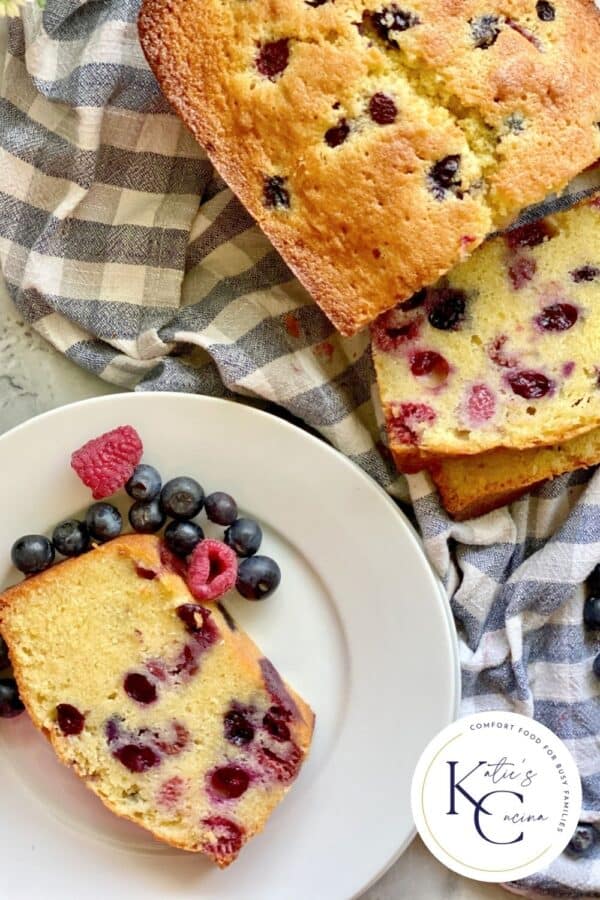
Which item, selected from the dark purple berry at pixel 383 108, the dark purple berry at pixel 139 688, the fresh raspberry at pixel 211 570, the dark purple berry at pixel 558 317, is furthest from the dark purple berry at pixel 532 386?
the dark purple berry at pixel 139 688

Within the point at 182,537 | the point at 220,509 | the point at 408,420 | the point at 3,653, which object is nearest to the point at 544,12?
the point at 408,420

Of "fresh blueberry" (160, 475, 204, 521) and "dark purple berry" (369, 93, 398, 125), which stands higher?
"dark purple berry" (369, 93, 398, 125)

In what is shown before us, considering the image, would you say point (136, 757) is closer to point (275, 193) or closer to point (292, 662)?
point (292, 662)

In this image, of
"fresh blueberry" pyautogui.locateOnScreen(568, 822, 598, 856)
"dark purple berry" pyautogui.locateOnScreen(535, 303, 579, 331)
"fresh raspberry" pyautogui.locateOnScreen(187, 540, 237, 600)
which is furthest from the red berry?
"fresh blueberry" pyautogui.locateOnScreen(568, 822, 598, 856)

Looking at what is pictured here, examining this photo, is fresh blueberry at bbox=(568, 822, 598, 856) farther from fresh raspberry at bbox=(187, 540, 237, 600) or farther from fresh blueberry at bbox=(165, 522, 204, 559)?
fresh blueberry at bbox=(165, 522, 204, 559)

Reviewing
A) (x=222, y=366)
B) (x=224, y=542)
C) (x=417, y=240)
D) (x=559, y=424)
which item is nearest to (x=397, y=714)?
(x=224, y=542)
